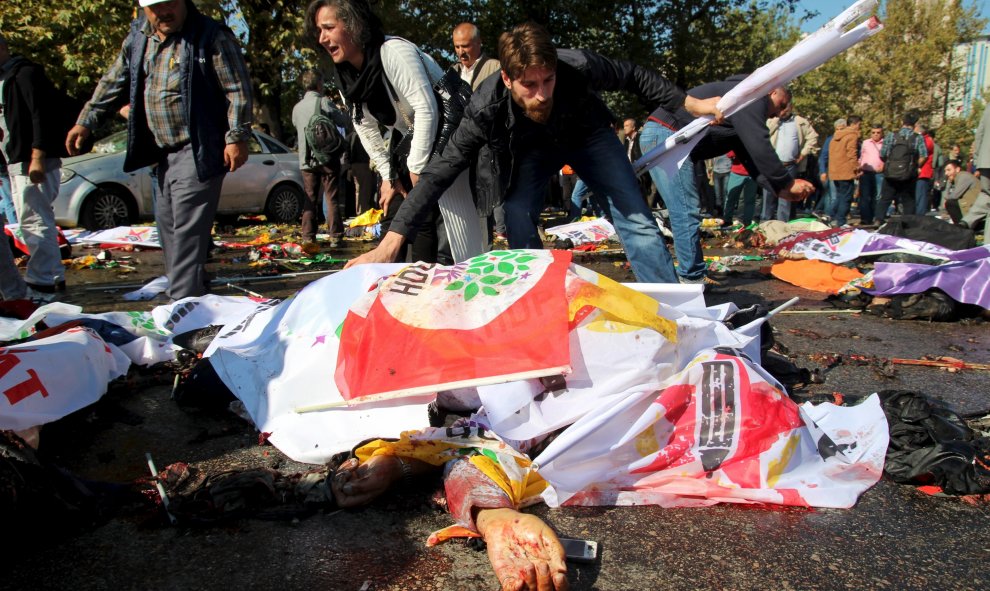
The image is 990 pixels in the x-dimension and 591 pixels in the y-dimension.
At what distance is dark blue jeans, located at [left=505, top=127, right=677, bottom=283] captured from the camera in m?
3.84

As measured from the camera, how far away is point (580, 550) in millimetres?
1971

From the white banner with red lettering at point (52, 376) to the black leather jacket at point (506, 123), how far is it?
4.37 ft

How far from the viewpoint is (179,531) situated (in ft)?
7.10

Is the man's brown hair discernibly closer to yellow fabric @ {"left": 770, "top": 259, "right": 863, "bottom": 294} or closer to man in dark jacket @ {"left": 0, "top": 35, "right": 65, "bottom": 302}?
yellow fabric @ {"left": 770, "top": 259, "right": 863, "bottom": 294}

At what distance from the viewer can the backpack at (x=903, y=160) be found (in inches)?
453

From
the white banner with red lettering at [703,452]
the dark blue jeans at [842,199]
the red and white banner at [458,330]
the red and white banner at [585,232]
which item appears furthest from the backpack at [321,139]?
the dark blue jeans at [842,199]

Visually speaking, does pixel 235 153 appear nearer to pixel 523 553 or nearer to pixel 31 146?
pixel 31 146

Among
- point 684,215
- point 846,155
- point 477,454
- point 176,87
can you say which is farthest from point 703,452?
point 846,155

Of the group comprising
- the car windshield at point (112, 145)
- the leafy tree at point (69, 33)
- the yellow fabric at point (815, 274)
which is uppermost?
the leafy tree at point (69, 33)

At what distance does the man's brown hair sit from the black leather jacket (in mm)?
160

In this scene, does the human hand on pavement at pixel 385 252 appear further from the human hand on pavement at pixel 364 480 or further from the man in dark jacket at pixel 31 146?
the man in dark jacket at pixel 31 146

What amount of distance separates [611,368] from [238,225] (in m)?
11.3

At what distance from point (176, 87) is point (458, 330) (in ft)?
9.00

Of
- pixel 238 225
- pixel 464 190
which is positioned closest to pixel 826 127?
pixel 238 225
